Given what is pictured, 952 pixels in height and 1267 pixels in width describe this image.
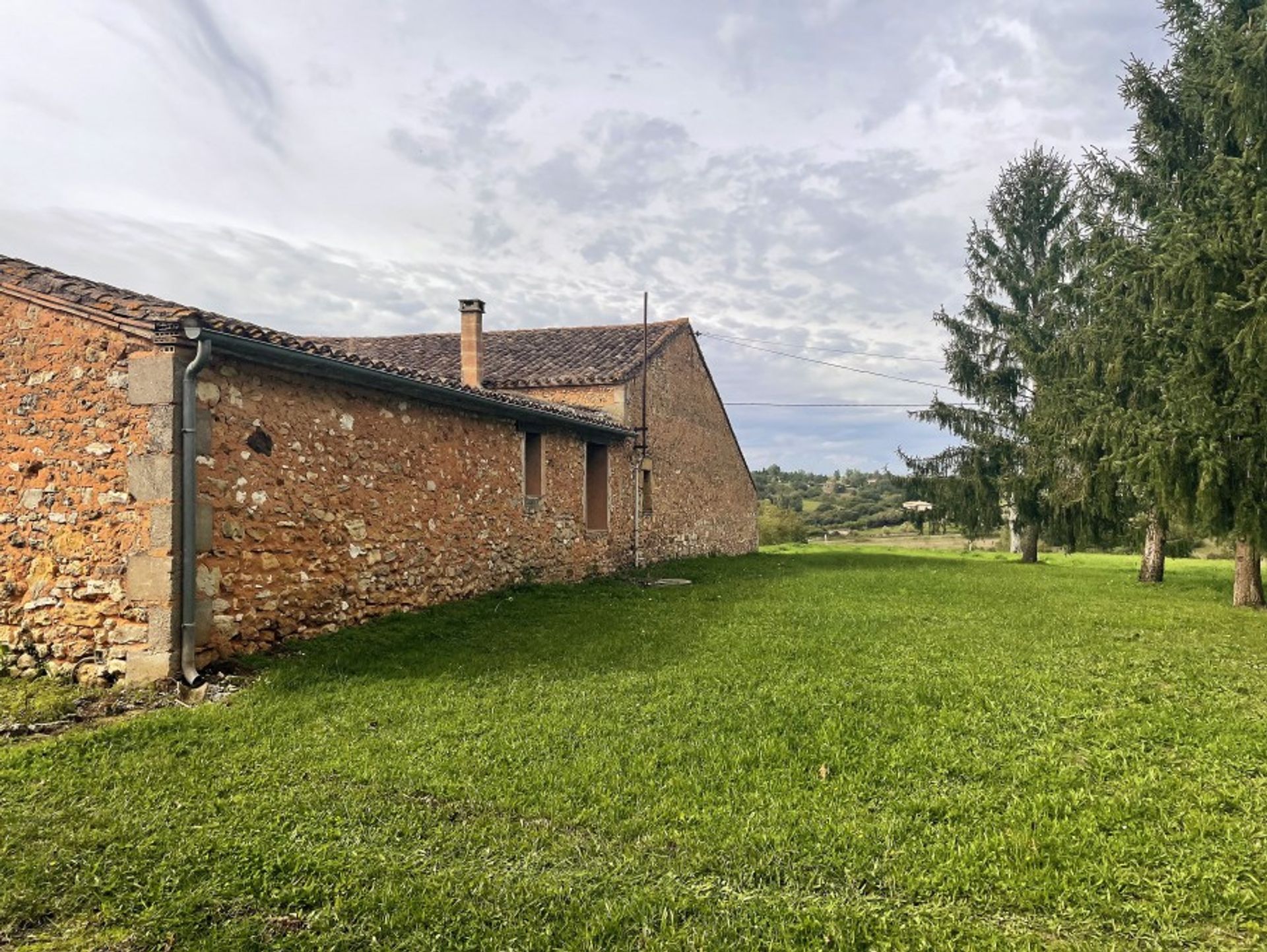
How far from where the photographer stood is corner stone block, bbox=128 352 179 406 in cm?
657

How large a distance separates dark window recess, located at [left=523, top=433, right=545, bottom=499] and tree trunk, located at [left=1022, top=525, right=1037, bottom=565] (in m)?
17.6

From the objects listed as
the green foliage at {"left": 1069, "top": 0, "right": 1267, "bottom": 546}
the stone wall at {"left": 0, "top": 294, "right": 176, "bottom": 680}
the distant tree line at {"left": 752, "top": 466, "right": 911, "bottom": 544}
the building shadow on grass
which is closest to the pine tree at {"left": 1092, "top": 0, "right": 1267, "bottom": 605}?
the green foliage at {"left": 1069, "top": 0, "right": 1267, "bottom": 546}

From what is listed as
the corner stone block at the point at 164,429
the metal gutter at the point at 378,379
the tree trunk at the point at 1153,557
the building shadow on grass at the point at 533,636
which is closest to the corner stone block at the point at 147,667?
the building shadow on grass at the point at 533,636

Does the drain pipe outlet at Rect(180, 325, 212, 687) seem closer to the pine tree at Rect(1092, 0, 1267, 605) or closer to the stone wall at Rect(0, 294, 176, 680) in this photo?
the stone wall at Rect(0, 294, 176, 680)

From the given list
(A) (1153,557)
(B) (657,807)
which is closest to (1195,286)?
(A) (1153,557)

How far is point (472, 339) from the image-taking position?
1491 cm

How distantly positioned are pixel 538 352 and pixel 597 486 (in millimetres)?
5699

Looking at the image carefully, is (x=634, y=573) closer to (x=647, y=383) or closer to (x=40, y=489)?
(x=647, y=383)

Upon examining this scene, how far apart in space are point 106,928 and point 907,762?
4382 millimetres

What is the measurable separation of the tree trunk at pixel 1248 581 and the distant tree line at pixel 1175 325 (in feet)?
0.10

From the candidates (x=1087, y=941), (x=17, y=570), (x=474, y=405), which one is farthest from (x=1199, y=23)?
(x=17, y=570)

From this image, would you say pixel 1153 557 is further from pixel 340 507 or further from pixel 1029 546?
pixel 340 507

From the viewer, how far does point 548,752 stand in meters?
4.88

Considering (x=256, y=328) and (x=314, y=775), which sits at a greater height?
(x=256, y=328)
